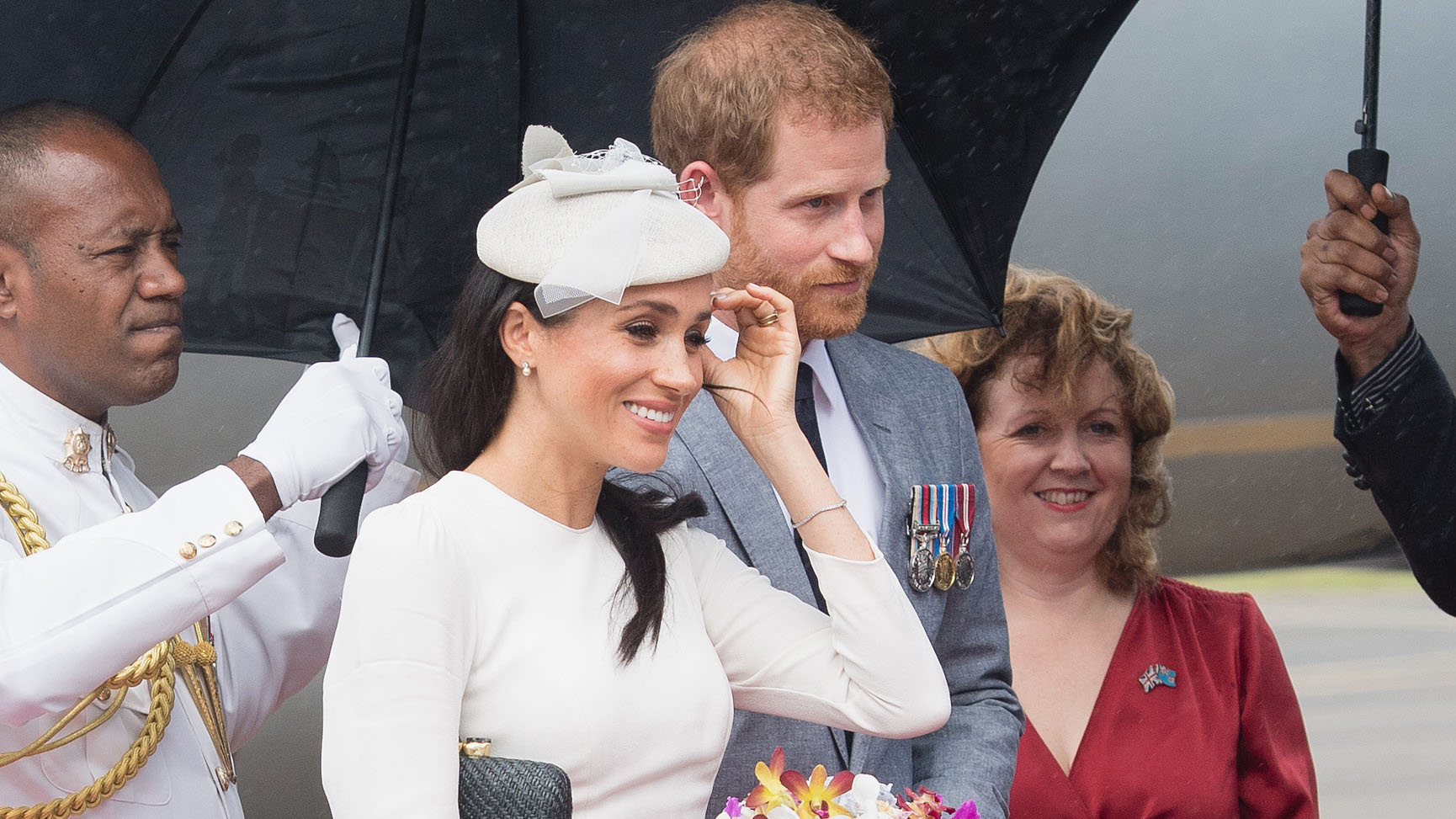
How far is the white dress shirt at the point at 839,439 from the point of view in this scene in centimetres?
214

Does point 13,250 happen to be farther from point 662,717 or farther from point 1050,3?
point 1050,3

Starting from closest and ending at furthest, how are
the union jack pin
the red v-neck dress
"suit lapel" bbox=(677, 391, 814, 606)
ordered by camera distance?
"suit lapel" bbox=(677, 391, 814, 606) → the red v-neck dress → the union jack pin

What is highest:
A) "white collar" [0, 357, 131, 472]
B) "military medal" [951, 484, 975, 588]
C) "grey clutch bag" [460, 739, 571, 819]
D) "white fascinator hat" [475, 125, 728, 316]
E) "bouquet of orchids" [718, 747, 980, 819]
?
"white fascinator hat" [475, 125, 728, 316]

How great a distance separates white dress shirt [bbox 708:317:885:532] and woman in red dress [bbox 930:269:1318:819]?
99 cm

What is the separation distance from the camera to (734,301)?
1.83 meters

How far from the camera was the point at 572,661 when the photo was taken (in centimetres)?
154

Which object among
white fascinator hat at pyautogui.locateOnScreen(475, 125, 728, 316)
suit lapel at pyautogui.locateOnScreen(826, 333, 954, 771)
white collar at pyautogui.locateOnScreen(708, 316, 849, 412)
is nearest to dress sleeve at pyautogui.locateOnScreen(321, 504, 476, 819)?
white fascinator hat at pyautogui.locateOnScreen(475, 125, 728, 316)

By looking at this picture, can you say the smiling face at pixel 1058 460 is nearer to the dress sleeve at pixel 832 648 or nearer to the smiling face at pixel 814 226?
the smiling face at pixel 814 226

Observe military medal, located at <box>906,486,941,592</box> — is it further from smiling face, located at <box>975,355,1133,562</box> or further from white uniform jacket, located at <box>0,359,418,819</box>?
smiling face, located at <box>975,355,1133,562</box>

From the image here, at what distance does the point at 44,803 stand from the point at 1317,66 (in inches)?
219

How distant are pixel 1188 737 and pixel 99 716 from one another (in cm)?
202

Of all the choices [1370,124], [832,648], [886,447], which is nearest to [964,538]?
[886,447]

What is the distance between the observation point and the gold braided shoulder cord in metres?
1.86

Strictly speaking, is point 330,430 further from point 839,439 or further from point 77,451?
point 839,439
